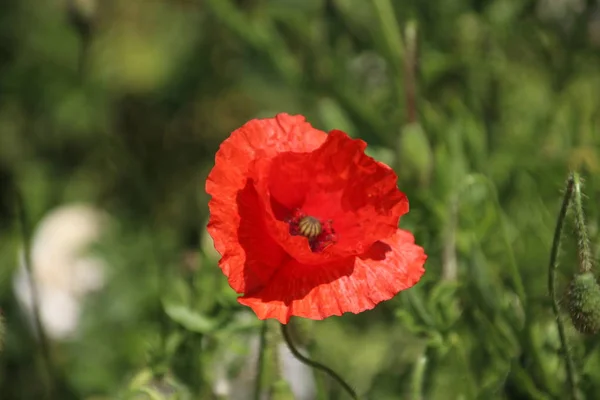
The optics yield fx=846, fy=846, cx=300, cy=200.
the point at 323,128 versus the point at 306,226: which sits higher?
the point at 323,128

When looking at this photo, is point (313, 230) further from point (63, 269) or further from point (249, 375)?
point (63, 269)

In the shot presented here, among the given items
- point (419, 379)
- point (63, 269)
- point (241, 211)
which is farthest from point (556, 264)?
point (63, 269)

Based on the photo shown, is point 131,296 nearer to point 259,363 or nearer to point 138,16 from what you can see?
point 259,363

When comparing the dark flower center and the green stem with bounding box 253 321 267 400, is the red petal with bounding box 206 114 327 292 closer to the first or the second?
the dark flower center

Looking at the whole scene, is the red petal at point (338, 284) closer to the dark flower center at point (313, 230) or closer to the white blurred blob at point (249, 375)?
the dark flower center at point (313, 230)

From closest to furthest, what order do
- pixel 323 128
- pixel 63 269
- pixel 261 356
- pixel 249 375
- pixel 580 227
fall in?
1. pixel 580 227
2. pixel 261 356
3. pixel 249 375
4. pixel 323 128
5. pixel 63 269

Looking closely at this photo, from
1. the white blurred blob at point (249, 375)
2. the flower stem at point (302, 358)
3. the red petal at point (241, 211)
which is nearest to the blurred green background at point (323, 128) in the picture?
the white blurred blob at point (249, 375)
